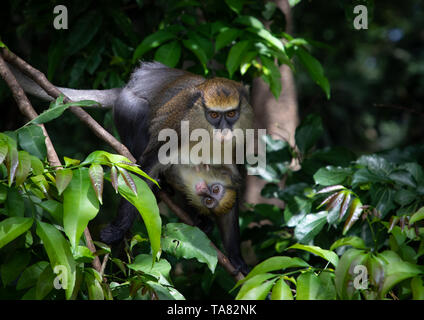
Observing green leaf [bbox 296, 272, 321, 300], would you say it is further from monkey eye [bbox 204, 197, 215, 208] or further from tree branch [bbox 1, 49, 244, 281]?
monkey eye [bbox 204, 197, 215, 208]

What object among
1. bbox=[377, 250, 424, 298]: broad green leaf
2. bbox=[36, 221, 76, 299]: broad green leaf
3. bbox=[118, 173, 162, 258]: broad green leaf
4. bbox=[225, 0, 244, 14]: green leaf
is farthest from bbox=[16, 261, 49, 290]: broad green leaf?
bbox=[225, 0, 244, 14]: green leaf

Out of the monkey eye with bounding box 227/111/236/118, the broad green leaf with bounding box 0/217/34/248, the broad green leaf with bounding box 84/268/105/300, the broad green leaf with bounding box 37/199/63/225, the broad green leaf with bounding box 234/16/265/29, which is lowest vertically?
the broad green leaf with bounding box 84/268/105/300

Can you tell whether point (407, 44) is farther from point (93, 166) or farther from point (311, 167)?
point (93, 166)

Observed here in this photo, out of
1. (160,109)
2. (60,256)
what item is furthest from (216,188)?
(60,256)

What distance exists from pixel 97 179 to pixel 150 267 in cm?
63

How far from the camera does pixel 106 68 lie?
4238mm

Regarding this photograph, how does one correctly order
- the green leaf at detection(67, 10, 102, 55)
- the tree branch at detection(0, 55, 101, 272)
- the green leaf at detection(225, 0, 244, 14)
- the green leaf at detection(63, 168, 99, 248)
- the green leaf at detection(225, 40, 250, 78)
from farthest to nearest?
the green leaf at detection(67, 10, 102, 55)
the green leaf at detection(225, 0, 244, 14)
the green leaf at detection(225, 40, 250, 78)
the tree branch at detection(0, 55, 101, 272)
the green leaf at detection(63, 168, 99, 248)

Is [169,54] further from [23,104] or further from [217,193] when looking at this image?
[23,104]

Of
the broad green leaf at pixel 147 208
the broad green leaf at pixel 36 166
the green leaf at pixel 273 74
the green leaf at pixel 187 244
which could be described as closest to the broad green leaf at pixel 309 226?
the green leaf at pixel 187 244

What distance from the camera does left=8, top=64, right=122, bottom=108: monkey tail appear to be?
3564 millimetres

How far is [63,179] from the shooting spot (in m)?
1.83

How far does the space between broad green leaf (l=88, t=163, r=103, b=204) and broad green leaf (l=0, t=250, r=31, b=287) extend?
1.61 feet

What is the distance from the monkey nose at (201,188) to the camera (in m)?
3.68
